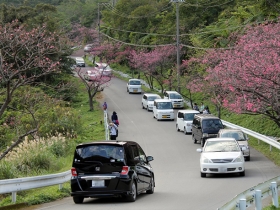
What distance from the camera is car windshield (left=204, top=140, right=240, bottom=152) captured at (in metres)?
23.7

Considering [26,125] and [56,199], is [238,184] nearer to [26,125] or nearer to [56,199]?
[56,199]

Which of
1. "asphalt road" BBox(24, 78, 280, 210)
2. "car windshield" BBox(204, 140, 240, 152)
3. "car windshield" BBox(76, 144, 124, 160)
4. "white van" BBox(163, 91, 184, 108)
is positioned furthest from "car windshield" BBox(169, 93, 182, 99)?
"car windshield" BBox(76, 144, 124, 160)

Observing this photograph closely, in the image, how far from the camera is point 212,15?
72.5 m

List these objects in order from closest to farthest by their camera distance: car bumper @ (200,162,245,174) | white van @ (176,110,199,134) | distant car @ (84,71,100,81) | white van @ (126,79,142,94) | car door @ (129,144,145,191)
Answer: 1. car door @ (129,144,145,191)
2. car bumper @ (200,162,245,174)
3. white van @ (176,110,199,134)
4. distant car @ (84,71,100,81)
5. white van @ (126,79,142,94)

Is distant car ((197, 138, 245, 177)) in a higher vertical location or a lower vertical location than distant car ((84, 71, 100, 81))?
lower

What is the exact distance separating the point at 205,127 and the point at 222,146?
1099 cm

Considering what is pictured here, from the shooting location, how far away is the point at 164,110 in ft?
160

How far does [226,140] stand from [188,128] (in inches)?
658

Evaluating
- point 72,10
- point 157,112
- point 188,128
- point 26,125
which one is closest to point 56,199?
point 26,125

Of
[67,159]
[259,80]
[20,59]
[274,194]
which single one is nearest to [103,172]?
[274,194]

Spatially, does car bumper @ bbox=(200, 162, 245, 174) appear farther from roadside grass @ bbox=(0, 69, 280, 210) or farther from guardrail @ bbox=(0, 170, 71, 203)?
guardrail @ bbox=(0, 170, 71, 203)

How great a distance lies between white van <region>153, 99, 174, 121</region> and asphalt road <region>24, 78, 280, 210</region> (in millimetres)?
626

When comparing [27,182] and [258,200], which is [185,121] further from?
[258,200]

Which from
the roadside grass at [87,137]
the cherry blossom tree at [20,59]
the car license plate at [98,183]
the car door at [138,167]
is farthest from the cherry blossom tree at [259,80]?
the car license plate at [98,183]
